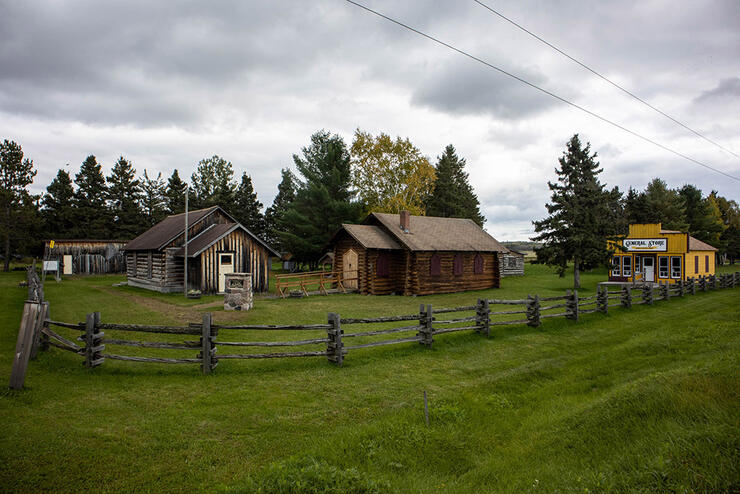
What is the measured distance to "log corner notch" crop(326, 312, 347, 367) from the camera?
1034cm

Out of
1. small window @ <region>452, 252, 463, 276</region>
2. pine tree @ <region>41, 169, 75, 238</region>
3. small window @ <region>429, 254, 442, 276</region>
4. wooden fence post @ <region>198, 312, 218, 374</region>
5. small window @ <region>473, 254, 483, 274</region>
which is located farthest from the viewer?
pine tree @ <region>41, 169, 75, 238</region>

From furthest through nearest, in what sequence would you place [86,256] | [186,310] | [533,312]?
[86,256], [186,310], [533,312]

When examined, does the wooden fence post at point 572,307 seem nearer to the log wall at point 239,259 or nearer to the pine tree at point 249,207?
the log wall at point 239,259

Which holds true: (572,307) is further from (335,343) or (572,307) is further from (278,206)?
(278,206)

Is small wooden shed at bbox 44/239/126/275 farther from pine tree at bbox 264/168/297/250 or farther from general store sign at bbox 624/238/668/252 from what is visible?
general store sign at bbox 624/238/668/252

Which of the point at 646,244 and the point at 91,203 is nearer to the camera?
the point at 646,244

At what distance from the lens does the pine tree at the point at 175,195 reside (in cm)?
6538

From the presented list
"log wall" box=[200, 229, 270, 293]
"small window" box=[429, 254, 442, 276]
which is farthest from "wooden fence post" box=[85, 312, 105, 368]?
"small window" box=[429, 254, 442, 276]

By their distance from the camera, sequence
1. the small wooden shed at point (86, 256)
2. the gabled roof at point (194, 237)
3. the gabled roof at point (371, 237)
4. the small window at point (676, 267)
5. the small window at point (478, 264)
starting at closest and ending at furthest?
the gabled roof at point (194, 237) → the gabled roof at point (371, 237) → the small window at point (478, 264) → the small window at point (676, 267) → the small wooden shed at point (86, 256)

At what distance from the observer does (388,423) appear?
6797mm

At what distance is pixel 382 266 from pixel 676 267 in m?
24.3

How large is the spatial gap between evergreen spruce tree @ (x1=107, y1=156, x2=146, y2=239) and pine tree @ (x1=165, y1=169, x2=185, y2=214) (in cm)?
464

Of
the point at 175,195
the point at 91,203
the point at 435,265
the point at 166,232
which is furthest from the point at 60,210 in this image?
the point at 435,265

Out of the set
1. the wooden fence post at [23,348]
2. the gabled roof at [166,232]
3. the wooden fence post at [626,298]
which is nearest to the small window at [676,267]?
the wooden fence post at [626,298]
